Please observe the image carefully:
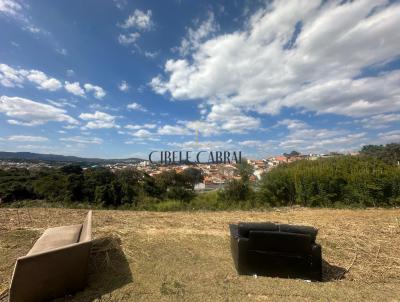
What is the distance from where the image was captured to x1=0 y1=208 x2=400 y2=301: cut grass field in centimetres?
324

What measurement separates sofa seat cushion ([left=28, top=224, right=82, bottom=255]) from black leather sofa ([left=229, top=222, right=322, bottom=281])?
237cm

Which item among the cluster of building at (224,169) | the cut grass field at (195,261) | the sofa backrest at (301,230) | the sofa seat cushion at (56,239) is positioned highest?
the cluster of building at (224,169)

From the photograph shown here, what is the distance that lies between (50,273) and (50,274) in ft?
0.04

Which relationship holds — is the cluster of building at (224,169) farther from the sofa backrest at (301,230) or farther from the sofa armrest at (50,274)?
the sofa armrest at (50,274)

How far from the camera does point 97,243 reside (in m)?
4.46

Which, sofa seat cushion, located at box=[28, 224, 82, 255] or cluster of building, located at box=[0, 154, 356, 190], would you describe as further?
cluster of building, located at box=[0, 154, 356, 190]

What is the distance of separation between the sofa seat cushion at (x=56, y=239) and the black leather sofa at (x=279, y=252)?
2.37 meters

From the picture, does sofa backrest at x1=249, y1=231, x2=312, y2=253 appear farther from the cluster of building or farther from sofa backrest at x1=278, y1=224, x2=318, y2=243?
the cluster of building

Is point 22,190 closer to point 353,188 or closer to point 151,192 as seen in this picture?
point 151,192

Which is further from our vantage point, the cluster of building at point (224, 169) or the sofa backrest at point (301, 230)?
the cluster of building at point (224, 169)

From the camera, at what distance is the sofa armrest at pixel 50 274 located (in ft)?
9.25

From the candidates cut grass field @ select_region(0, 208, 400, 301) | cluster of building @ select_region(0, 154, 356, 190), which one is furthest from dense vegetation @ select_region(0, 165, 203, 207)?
cut grass field @ select_region(0, 208, 400, 301)

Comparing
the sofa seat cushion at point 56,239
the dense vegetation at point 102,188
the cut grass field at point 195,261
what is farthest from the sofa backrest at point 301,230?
the dense vegetation at point 102,188

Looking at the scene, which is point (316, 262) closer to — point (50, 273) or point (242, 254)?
point (242, 254)
